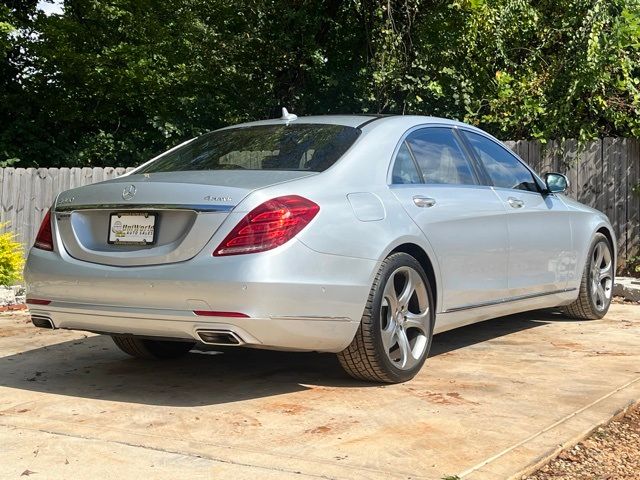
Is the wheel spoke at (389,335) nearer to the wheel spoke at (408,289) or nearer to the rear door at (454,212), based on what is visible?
the wheel spoke at (408,289)

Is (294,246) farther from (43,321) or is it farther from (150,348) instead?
(150,348)

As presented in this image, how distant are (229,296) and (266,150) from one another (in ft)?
4.12

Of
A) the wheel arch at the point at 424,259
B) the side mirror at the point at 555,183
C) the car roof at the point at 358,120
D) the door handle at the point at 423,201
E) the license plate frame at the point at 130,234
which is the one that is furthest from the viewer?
the side mirror at the point at 555,183

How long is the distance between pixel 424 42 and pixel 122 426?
1130 cm

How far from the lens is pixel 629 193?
38.9 feet

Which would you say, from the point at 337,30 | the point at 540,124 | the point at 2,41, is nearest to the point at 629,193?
the point at 540,124

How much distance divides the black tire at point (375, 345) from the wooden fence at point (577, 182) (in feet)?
23.7

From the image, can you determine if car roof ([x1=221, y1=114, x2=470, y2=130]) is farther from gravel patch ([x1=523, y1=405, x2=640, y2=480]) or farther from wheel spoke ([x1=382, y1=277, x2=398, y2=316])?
gravel patch ([x1=523, y1=405, x2=640, y2=480])

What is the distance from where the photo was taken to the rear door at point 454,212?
554 centimetres

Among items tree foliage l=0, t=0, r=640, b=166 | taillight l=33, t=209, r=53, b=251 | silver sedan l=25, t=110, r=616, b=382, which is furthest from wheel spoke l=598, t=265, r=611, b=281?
taillight l=33, t=209, r=53, b=251

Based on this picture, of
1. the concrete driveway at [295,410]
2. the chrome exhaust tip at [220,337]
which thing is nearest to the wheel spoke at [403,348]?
the concrete driveway at [295,410]

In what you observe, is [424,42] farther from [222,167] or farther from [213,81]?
[222,167]

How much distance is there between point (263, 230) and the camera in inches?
180

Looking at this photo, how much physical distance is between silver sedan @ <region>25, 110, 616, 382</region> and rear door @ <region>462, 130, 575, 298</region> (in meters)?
0.07
